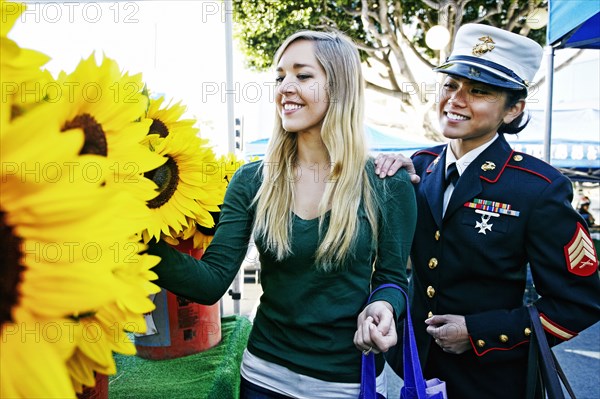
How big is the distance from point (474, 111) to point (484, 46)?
0.27 metres

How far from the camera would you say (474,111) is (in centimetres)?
150

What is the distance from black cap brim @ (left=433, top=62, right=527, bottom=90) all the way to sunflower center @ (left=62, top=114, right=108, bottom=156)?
122cm

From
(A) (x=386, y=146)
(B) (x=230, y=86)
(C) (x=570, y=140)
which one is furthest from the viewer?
(C) (x=570, y=140)

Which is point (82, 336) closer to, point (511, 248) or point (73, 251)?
point (73, 251)

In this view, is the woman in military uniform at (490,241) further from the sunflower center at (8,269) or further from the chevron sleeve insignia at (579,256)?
the sunflower center at (8,269)

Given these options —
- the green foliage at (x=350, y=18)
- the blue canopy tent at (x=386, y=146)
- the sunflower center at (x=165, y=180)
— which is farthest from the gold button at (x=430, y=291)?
the green foliage at (x=350, y=18)

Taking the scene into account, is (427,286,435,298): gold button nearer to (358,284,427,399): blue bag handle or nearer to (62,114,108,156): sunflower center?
(358,284,427,399): blue bag handle

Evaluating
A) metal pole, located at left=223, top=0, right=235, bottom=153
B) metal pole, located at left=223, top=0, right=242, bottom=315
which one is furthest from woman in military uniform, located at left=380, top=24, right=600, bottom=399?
metal pole, located at left=223, top=0, right=235, bottom=153

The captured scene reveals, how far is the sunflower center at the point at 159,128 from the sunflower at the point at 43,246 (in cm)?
69

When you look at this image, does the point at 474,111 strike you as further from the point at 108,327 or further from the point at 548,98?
the point at 548,98

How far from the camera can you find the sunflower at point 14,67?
42cm

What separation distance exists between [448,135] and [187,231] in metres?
0.83

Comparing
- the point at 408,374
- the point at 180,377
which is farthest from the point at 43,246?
the point at 180,377

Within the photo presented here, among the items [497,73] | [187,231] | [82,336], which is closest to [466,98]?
[497,73]
